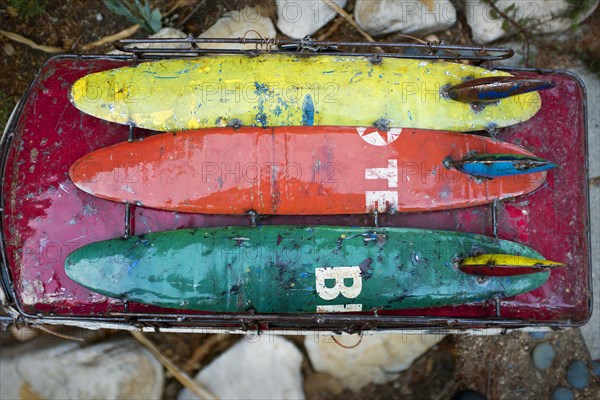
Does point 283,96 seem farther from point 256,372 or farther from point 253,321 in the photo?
point 256,372

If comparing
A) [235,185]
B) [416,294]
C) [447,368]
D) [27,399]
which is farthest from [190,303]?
[447,368]

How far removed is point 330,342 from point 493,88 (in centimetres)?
311

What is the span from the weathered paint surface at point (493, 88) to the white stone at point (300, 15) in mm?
2185

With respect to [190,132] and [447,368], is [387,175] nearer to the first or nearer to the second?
[190,132]

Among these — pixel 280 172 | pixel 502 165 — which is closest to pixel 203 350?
pixel 280 172

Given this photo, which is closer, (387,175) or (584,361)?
(387,175)

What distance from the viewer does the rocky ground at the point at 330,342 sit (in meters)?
5.81

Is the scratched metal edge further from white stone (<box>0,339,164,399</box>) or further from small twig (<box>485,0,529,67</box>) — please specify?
small twig (<box>485,0,529,67</box>)

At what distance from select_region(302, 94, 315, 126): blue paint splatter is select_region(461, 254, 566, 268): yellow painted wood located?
1.65 metres

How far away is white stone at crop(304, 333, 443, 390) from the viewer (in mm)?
5879

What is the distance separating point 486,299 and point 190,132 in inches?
108

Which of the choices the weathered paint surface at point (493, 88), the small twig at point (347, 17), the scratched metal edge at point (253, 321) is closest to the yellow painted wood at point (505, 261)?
the scratched metal edge at point (253, 321)

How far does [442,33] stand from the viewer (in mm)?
6207

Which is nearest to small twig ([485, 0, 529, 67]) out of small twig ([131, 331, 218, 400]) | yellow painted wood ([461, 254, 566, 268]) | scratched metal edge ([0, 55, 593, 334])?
scratched metal edge ([0, 55, 593, 334])
